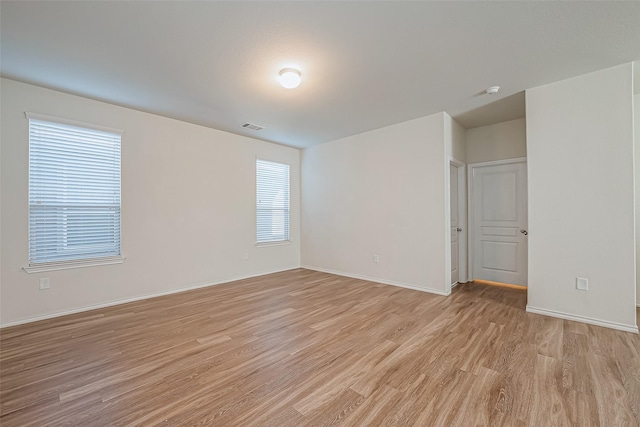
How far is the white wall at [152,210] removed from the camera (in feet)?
9.88

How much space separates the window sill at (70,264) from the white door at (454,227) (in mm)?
5147

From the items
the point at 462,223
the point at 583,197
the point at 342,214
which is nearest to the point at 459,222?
the point at 462,223

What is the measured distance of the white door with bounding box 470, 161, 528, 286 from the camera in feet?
14.2

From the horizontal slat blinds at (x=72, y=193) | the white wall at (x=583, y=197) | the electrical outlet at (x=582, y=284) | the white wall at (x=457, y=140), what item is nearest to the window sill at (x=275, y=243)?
the horizontal slat blinds at (x=72, y=193)

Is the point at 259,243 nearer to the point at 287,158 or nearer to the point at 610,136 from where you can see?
the point at 287,158

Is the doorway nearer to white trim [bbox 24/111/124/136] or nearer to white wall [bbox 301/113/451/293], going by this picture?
white wall [bbox 301/113/451/293]

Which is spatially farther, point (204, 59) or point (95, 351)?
point (204, 59)

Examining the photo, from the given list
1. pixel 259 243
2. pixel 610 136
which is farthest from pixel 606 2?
pixel 259 243

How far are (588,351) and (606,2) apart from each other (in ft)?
9.11

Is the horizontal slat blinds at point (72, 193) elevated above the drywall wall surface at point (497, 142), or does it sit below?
below

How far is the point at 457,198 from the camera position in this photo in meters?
4.83

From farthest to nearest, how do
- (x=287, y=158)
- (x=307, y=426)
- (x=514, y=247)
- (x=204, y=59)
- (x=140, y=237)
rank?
(x=287, y=158)
(x=514, y=247)
(x=140, y=237)
(x=204, y=59)
(x=307, y=426)

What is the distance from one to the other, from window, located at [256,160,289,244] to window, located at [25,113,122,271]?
2.38m

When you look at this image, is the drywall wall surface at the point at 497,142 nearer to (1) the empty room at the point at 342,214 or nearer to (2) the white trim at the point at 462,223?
(1) the empty room at the point at 342,214
